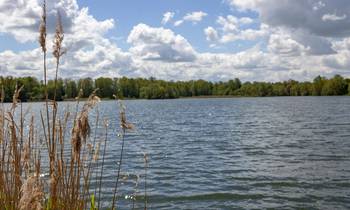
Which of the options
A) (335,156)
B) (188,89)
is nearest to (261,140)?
(335,156)

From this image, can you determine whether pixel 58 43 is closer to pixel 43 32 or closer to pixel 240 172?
pixel 43 32

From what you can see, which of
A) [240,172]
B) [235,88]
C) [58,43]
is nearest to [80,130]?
[58,43]

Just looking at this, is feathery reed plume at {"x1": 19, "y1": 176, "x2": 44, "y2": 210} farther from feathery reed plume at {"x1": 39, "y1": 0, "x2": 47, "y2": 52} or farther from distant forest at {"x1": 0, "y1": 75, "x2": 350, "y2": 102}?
distant forest at {"x1": 0, "y1": 75, "x2": 350, "y2": 102}

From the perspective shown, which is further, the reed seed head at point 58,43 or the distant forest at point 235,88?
the distant forest at point 235,88

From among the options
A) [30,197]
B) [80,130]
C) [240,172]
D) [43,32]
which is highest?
[43,32]

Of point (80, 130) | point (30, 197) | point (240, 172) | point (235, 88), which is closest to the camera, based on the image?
point (30, 197)

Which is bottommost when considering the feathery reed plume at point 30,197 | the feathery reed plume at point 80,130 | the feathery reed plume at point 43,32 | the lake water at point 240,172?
the lake water at point 240,172

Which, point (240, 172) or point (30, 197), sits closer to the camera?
point (30, 197)

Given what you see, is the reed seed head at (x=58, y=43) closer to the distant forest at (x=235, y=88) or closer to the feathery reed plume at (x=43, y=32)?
the feathery reed plume at (x=43, y=32)

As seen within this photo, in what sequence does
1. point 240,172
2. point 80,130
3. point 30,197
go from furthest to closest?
point 240,172 < point 80,130 < point 30,197

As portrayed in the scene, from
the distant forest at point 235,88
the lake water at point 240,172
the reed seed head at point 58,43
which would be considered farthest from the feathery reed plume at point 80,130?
the distant forest at point 235,88

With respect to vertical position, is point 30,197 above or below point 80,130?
below

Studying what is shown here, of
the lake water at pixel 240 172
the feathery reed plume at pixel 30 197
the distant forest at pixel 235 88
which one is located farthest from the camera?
the distant forest at pixel 235 88

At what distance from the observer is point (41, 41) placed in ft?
11.9
